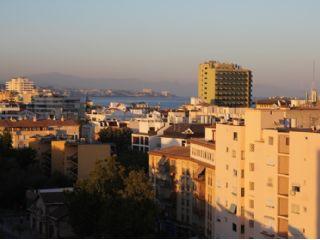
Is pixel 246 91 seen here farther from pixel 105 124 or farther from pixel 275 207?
pixel 275 207

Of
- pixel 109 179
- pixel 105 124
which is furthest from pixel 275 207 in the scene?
pixel 105 124

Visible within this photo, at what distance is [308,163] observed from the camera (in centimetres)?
1384

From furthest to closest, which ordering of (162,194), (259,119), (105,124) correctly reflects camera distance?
1. (105,124)
2. (162,194)
3. (259,119)

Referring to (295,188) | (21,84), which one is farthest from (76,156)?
(21,84)

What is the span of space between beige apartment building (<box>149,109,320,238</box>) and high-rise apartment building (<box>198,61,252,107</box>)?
5012 centimetres

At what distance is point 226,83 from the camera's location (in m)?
69.2

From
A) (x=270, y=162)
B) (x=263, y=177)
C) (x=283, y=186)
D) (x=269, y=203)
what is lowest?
(x=269, y=203)

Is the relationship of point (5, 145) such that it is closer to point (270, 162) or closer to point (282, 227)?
point (270, 162)

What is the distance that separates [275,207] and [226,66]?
5587 cm

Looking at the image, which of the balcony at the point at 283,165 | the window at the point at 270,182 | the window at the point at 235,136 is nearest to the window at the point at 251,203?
the window at the point at 270,182

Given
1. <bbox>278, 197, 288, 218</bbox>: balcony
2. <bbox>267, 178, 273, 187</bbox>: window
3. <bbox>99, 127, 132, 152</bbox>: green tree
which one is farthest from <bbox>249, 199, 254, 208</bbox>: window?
<bbox>99, 127, 132, 152</bbox>: green tree

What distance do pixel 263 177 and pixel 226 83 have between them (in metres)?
54.5

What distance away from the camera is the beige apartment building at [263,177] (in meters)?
13.9

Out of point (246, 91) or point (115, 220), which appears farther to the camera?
point (246, 91)
